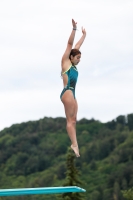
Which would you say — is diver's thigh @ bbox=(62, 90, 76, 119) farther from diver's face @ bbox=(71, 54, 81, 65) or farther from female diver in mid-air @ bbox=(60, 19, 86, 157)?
diver's face @ bbox=(71, 54, 81, 65)

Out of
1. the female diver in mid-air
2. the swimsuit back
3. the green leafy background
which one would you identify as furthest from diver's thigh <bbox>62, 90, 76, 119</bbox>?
the green leafy background

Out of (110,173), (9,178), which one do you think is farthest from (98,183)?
(9,178)

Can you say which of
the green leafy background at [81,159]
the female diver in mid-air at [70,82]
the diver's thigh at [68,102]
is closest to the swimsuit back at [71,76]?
the female diver in mid-air at [70,82]

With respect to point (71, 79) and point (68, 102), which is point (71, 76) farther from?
point (68, 102)

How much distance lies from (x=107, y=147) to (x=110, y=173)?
80.3 ft

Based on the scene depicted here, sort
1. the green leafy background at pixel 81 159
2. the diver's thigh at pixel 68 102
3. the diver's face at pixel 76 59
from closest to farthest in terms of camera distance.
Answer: the diver's thigh at pixel 68 102 → the diver's face at pixel 76 59 → the green leafy background at pixel 81 159

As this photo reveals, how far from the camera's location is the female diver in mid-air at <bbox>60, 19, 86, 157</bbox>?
48.8 ft

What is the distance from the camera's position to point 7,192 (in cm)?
1391

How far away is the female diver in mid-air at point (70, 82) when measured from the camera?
14.9m

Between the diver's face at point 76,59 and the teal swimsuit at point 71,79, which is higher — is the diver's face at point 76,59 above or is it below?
above

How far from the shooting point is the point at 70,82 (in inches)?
589

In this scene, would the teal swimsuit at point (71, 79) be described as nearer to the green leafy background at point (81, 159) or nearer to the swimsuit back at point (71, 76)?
the swimsuit back at point (71, 76)

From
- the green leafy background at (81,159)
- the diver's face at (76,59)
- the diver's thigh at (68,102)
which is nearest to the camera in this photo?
the diver's thigh at (68,102)

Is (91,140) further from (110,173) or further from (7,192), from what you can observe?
(7,192)
